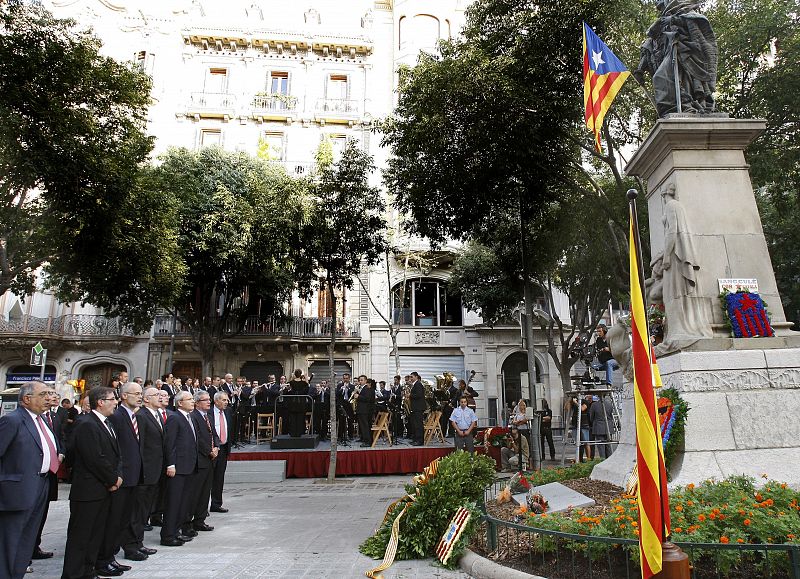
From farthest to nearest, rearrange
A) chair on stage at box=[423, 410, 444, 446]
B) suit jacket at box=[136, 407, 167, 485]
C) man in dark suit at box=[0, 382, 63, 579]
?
chair on stage at box=[423, 410, 444, 446]
suit jacket at box=[136, 407, 167, 485]
man in dark suit at box=[0, 382, 63, 579]

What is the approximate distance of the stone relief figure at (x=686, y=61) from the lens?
26.9ft

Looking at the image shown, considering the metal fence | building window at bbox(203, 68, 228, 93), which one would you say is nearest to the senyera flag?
the metal fence

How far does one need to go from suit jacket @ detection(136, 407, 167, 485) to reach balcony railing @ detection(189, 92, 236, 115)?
27.5 metres

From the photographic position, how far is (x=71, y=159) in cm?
1423

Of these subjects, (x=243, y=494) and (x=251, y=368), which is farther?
(x=251, y=368)

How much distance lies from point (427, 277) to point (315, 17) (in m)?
17.8

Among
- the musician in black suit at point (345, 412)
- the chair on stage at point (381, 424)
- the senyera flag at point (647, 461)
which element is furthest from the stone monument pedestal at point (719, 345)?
the musician in black suit at point (345, 412)

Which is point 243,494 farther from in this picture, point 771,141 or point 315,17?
point 315,17

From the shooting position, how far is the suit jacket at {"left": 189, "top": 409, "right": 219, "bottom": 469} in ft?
28.1

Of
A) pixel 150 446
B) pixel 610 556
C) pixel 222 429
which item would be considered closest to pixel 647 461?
pixel 610 556

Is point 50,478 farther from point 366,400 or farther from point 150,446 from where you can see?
point 366,400

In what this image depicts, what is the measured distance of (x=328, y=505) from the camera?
36.8 ft

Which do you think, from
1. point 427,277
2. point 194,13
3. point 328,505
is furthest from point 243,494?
point 194,13

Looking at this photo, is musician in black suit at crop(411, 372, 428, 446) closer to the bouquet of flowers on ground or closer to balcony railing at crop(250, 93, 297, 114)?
the bouquet of flowers on ground
